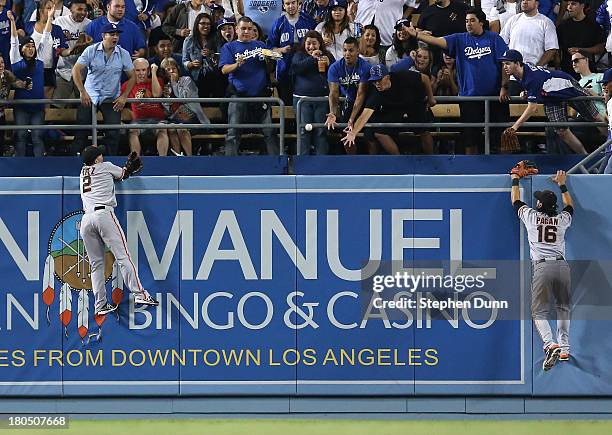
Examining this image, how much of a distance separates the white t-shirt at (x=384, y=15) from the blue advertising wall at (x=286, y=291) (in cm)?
426

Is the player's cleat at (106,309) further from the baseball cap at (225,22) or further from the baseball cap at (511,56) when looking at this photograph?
the baseball cap at (511,56)

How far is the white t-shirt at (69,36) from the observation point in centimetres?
1888

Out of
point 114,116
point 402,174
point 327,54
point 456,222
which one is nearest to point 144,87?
point 114,116

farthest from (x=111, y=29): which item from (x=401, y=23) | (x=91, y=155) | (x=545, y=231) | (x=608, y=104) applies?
(x=608, y=104)

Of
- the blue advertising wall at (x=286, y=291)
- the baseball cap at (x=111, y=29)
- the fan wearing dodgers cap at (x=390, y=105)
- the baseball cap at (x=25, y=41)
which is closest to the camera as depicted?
the blue advertising wall at (x=286, y=291)

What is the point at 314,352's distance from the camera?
51.4 feet

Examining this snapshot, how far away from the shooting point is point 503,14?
19.6 meters

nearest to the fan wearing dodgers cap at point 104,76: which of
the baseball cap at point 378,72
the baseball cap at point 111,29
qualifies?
the baseball cap at point 111,29

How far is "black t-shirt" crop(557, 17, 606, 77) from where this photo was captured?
1866 cm

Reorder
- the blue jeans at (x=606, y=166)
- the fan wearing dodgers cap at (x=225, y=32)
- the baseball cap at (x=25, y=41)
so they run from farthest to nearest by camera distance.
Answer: the fan wearing dodgers cap at (x=225, y=32) < the baseball cap at (x=25, y=41) < the blue jeans at (x=606, y=166)

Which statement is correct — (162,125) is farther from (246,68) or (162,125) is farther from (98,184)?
(98,184)

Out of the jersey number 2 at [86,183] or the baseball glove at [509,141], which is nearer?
the jersey number 2 at [86,183]

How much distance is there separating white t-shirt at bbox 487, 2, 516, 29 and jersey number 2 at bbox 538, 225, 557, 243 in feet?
16.1

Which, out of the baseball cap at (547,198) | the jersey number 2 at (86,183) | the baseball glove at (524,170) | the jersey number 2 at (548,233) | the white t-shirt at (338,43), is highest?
the white t-shirt at (338,43)
